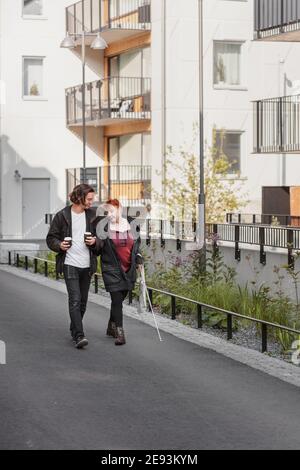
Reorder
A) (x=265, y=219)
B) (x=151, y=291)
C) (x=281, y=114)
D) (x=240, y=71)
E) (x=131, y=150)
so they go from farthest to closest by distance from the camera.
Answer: (x=131, y=150), (x=240, y=71), (x=265, y=219), (x=281, y=114), (x=151, y=291)

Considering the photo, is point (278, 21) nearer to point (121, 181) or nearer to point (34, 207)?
point (121, 181)

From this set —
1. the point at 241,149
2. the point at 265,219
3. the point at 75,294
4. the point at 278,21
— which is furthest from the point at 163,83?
the point at 75,294

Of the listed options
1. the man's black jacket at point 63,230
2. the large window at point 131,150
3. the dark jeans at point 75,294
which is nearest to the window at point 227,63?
the large window at point 131,150

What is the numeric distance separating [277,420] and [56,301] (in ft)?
36.5

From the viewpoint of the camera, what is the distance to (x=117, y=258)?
13875mm

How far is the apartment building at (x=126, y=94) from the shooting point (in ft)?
135

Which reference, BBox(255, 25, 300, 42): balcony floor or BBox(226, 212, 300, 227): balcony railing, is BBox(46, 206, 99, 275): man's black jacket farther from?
BBox(226, 212, 300, 227): balcony railing

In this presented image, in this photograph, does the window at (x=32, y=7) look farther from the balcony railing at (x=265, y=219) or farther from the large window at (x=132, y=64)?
the balcony railing at (x=265, y=219)

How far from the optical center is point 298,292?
19.5m

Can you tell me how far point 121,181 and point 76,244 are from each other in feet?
104

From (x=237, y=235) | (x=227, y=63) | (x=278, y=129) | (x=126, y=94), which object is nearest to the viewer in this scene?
(x=237, y=235)

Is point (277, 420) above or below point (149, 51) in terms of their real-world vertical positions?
below

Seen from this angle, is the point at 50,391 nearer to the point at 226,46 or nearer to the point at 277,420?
the point at 277,420

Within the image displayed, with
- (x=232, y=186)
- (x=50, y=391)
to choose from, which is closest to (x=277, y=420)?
(x=50, y=391)
